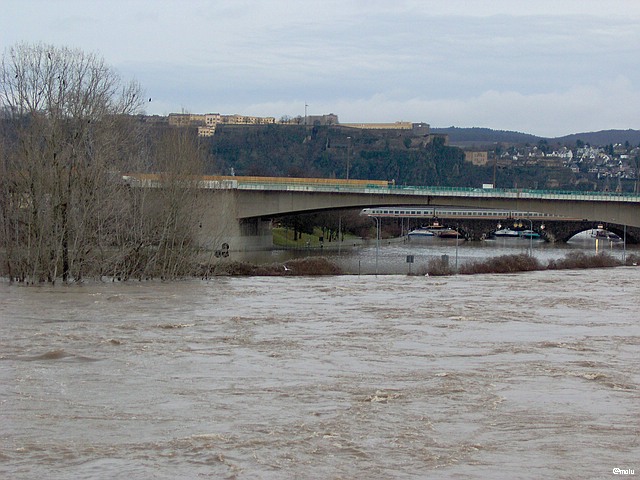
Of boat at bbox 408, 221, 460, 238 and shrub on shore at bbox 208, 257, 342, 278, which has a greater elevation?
shrub on shore at bbox 208, 257, 342, 278

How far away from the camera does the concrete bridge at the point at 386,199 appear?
8231 cm

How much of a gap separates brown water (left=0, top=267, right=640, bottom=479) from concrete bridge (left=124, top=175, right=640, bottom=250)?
41016 mm

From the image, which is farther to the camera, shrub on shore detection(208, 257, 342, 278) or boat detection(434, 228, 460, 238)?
boat detection(434, 228, 460, 238)

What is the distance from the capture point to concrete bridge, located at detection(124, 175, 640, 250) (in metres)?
82.3

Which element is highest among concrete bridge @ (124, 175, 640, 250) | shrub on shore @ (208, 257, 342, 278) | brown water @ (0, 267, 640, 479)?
concrete bridge @ (124, 175, 640, 250)

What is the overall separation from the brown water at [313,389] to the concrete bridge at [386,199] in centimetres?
4102

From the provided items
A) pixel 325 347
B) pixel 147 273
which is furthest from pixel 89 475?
pixel 147 273

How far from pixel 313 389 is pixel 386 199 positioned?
61959 mm

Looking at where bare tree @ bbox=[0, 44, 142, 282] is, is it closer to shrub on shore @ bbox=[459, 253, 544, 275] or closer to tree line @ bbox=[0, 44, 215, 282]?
tree line @ bbox=[0, 44, 215, 282]

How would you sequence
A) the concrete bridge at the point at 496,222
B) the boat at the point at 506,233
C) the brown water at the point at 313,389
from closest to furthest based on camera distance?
1. the brown water at the point at 313,389
2. the concrete bridge at the point at 496,222
3. the boat at the point at 506,233

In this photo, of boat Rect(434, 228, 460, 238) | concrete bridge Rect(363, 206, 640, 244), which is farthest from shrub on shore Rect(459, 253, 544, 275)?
boat Rect(434, 228, 460, 238)

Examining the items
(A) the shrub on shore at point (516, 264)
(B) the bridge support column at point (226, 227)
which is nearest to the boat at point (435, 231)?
(B) the bridge support column at point (226, 227)

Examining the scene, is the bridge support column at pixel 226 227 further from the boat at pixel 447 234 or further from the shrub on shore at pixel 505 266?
the boat at pixel 447 234

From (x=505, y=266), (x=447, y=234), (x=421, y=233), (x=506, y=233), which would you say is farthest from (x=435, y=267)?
(x=421, y=233)
